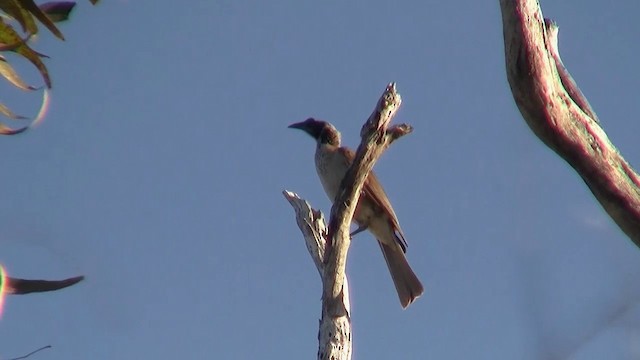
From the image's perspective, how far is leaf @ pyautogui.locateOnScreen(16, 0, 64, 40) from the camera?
13.3 feet

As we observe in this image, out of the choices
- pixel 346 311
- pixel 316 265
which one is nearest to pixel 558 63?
pixel 346 311

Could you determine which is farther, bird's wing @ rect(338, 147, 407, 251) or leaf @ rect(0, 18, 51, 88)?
bird's wing @ rect(338, 147, 407, 251)

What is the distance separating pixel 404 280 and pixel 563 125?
11.6ft

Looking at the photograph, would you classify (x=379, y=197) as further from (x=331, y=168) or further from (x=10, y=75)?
(x=10, y=75)

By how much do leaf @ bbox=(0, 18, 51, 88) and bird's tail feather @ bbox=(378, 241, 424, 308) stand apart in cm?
283

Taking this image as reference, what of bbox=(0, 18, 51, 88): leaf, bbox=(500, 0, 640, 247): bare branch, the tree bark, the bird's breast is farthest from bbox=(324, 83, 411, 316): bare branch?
the bird's breast

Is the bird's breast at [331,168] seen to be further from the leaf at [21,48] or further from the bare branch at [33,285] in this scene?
the bare branch at [33,285]

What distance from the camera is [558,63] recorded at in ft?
11.5

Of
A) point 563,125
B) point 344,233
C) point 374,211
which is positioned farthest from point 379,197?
point 563,125

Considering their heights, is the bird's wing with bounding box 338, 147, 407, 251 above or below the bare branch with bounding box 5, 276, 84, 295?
below

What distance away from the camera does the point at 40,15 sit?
4.06m

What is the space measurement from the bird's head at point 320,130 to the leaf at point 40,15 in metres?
3.77

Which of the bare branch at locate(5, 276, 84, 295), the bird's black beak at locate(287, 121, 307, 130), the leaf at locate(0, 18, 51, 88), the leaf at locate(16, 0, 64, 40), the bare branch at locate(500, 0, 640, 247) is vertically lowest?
the bird's black beak at locate(287, 121, 307, 130)

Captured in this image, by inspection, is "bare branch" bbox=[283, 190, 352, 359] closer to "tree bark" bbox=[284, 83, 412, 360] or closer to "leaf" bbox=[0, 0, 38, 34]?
"tree bark" bbox=[284, 83, 412, 360]
